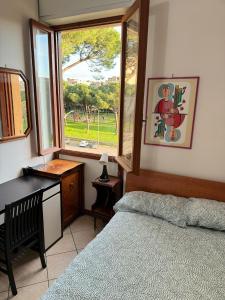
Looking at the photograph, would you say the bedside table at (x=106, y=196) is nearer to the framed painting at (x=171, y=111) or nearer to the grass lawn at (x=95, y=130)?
the grass lawn at (x=95, y=130)

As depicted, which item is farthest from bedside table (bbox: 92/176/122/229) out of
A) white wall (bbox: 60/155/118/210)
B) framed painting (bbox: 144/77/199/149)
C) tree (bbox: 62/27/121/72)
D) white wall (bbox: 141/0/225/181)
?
tree (bbox: 62/27/121/72)

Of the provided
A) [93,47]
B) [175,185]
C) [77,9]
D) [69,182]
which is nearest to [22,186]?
[69,182]

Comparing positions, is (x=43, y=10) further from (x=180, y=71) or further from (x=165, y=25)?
(x=180, y=71)

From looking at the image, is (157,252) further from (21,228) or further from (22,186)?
(22,186)

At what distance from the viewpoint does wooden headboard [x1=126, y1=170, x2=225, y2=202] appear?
6.45 ft

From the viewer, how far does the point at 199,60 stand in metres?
1.89

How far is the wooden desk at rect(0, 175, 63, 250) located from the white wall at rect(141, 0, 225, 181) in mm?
1333

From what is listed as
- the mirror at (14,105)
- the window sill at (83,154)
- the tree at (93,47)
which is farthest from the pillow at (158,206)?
the tree at (93,47)

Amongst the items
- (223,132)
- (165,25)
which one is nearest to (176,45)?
(165,25)

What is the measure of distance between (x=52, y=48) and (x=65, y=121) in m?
0.93

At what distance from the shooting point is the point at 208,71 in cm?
188

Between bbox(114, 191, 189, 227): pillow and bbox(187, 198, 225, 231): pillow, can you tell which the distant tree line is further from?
bbox(187, 198, 225, 231): pillow

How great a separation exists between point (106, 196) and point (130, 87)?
137 cm

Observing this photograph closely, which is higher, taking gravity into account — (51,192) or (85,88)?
(85,88)
